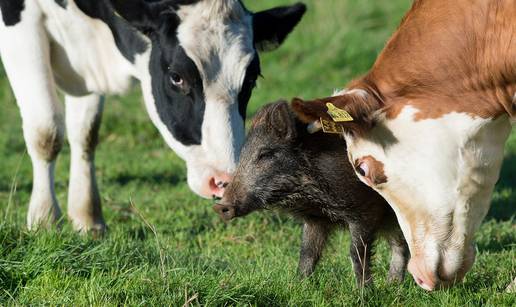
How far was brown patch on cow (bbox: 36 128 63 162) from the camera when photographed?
24.3 ft

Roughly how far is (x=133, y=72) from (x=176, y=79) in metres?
0.72

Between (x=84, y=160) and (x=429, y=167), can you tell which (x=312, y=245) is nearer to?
(x=429, y=167)

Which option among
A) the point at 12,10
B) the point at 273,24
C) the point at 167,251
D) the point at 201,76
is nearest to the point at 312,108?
the point at 167,251

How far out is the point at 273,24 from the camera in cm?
738

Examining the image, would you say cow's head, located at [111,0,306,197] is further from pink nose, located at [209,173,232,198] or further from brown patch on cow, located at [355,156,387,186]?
brown patch on cow, located at [355,156,387,186]

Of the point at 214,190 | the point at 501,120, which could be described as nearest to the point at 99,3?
the point at 214,190

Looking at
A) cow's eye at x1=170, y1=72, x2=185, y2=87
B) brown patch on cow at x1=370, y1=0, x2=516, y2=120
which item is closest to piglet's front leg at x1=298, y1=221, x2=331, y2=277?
brown patch on cow at x1=370, y1=0, x2=516, y2=120

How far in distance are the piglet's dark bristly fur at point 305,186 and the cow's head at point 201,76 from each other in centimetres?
63

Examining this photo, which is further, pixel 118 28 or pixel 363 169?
pixel 118 28

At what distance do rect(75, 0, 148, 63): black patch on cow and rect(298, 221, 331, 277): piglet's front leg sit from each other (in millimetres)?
1917

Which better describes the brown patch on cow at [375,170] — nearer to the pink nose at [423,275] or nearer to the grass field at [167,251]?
the pink nose at [423,275]

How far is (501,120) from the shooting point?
517 cm

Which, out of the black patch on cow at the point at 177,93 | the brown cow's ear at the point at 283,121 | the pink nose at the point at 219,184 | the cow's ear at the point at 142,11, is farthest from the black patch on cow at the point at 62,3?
the brown cow's ear at the point at 283,121

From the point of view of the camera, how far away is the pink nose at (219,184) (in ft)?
21.0
